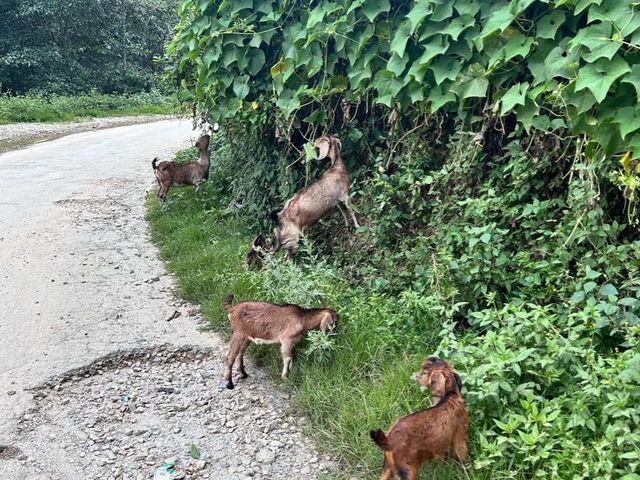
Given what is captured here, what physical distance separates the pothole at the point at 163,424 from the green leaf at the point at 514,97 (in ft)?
7.95

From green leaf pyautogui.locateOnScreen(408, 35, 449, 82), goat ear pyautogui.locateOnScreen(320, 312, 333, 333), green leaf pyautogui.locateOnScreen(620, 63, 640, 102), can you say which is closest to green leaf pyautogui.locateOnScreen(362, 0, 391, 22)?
green leaf pyautogui.locateOnScreen(408, 35, 449, 82)

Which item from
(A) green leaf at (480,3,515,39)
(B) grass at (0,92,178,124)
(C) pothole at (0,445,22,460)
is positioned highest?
(A) green leaf at (480,3,515,39)

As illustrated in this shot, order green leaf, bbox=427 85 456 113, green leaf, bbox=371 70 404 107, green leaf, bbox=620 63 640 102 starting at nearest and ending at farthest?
green leaf, bbox=620 63 640 102
green leaf, bbox=427 85 456 113
green leaf, bbox=371 70 404 107

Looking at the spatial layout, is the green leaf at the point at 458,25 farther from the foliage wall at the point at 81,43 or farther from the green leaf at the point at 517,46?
the foliage wall at the point at 81,43

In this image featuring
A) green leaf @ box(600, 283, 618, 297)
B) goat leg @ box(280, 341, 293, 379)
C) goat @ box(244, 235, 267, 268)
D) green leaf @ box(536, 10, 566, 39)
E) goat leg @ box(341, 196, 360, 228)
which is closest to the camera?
green leaf @ box(600, 283, 618, 297)

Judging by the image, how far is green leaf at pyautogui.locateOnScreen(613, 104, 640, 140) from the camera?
320cm

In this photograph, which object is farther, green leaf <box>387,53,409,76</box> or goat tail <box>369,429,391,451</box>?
green leaf <box>387,53,409,76</box>

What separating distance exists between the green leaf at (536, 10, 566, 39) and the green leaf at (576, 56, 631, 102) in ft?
1.38

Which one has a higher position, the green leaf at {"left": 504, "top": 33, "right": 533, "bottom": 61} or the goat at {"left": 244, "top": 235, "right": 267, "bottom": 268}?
the green leaf at {"left": 504, "top": 33, "right": 533, "bottom": 61}

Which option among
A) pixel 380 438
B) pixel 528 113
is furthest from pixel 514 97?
pixel 380 438

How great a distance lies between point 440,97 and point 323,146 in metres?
1.45

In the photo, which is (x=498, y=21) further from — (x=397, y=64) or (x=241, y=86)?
(x=241, y=86)

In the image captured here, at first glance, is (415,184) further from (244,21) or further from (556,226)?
(244,21)

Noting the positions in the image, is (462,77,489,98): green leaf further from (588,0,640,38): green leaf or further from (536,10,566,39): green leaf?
(588,0,640,38): green leaf
